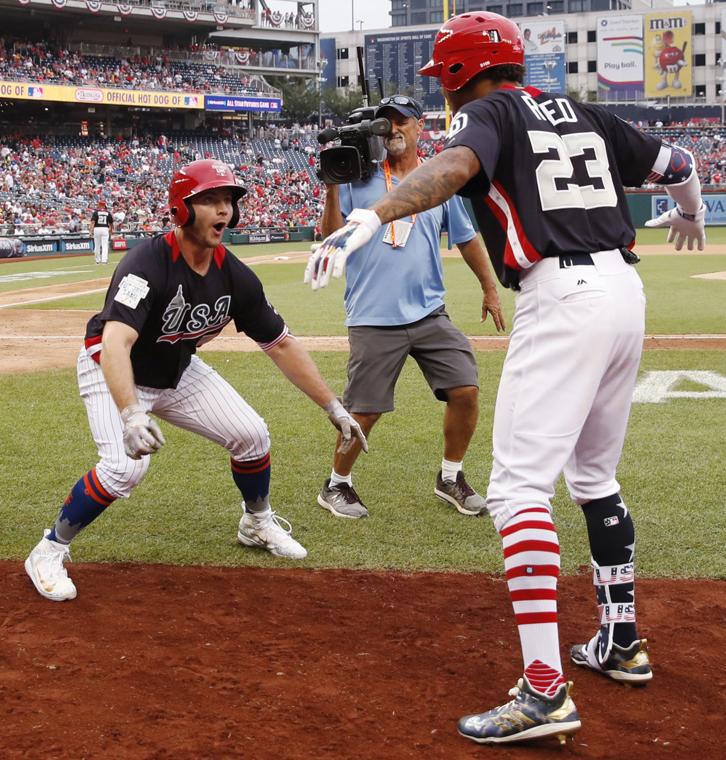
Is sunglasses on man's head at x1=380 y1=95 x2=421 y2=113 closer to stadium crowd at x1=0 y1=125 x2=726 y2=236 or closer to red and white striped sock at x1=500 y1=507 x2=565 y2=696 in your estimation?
red and white striped sock at x1=500 y1=507 x2=565 y2=696

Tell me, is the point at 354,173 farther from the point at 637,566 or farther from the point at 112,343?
the point at 637,566

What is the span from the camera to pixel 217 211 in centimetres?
447

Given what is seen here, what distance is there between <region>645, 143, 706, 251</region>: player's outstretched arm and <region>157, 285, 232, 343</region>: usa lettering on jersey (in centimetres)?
199

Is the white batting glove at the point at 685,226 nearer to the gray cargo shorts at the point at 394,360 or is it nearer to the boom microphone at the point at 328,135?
the gray cargo shorts at the point at 394,360

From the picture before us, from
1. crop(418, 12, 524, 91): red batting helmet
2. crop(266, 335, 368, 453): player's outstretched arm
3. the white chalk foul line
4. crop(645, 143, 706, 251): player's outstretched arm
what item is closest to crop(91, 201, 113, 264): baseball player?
the white chalk foul line

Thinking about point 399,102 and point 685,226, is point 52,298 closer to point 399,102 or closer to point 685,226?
point 399,102

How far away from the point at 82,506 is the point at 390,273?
2287 millimetres

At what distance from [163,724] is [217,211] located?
224 centimetres

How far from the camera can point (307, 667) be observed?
12.0ft

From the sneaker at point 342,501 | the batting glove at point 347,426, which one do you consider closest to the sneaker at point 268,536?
the sneaker at point 342,501

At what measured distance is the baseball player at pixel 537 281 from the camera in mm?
3116

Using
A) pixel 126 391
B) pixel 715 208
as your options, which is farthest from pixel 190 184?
pixel 715 208

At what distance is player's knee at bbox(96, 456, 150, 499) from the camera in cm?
445

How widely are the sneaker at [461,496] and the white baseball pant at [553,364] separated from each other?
2556 mm
